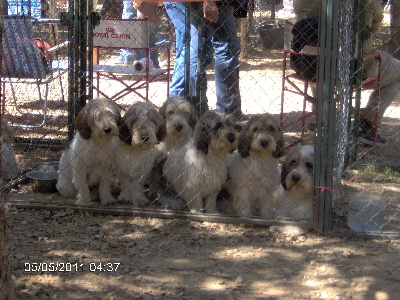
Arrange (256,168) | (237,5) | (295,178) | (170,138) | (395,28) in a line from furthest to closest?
(395,28)
(237,5)
(170,138)
(256,168)
(295,178)

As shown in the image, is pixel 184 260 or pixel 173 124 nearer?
pixel 184 260

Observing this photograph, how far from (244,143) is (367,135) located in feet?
9.54

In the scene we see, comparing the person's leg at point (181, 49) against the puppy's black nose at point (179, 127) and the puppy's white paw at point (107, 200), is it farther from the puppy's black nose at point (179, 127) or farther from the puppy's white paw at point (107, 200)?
the puppy's white paw at point (107, 200)

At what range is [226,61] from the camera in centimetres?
696

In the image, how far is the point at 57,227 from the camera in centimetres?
490

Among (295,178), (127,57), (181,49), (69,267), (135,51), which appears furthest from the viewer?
(127,57)

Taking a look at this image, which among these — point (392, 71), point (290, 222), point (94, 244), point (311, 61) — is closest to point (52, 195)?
point (94, 244)

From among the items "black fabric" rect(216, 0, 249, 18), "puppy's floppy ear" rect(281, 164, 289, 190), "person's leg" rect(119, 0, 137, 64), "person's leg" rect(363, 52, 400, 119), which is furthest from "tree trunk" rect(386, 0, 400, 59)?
"puppy's floppy ear" rect(281, 164, 289, 190)

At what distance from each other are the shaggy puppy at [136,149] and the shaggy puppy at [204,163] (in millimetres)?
201

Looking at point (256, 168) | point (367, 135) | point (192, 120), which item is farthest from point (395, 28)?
point (256, 168)

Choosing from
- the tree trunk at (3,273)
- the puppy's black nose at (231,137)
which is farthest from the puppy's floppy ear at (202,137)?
the tree trunk at (3,273)

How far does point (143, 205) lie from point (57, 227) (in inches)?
29.4

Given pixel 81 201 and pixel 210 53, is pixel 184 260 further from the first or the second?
pixel 210 53

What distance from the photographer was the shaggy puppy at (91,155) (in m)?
5.02
